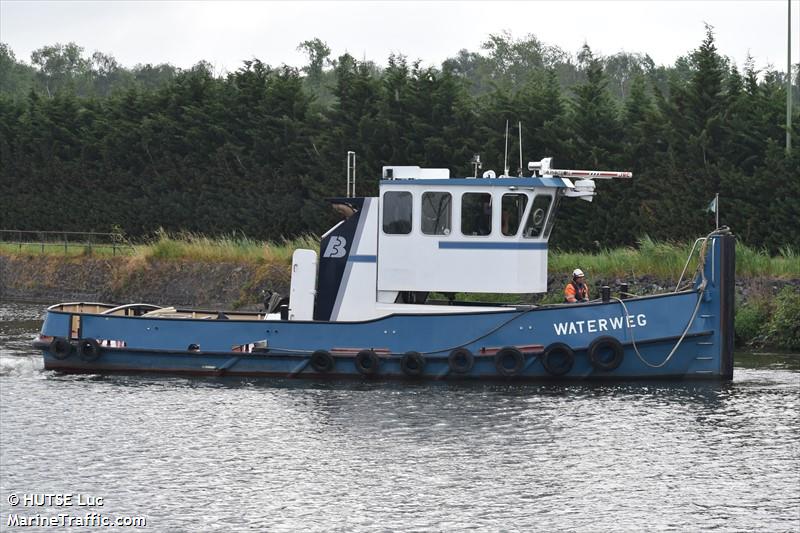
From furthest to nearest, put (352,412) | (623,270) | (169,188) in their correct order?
(169,188)
(623,270)
(352,412)

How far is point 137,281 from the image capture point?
39.2 meters

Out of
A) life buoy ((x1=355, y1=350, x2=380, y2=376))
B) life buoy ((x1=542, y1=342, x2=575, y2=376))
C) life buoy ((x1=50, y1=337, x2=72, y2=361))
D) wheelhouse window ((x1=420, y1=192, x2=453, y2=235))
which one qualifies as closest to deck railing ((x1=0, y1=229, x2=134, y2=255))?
life buoy ((x1=50, y1=337, x2=72, y2=361))

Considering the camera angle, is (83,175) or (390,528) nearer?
(390,528)

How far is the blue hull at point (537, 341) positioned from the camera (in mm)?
21047

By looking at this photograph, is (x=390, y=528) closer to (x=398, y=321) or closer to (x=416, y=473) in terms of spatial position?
(x=416, y=473)

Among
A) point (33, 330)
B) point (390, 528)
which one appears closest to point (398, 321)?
point (390, 528)

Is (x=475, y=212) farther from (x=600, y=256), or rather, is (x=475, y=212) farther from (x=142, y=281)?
(x=142, y=281)

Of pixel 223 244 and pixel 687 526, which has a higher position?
pixel 223 244

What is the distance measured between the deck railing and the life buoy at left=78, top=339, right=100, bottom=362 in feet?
62.9

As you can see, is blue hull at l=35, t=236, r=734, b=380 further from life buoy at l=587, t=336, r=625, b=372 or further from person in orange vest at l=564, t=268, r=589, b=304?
person in orange vest at l=564, t=268, r=589, b=304

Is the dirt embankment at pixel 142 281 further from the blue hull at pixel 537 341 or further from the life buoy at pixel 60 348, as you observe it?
the life buoy at pixel 60 348

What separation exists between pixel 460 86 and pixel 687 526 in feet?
85.4

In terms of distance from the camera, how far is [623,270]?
30156mm

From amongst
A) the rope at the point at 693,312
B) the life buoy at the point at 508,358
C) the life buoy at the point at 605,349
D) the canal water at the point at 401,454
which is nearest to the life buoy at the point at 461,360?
the canal water at the point at 401,454
